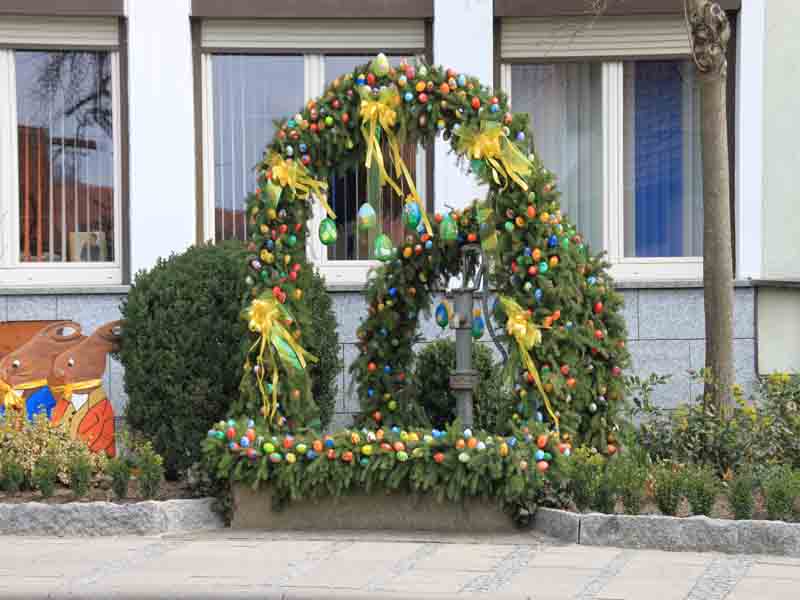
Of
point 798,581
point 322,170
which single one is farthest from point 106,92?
point 798,581

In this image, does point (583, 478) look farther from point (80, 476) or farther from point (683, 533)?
point (80, 476)

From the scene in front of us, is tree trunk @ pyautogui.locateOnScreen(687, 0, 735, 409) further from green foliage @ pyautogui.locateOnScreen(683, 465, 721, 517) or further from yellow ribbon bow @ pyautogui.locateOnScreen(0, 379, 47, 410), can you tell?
yellow ribbon bow @ pyautogui.locateOnScreen(0, 379, 47, 410)

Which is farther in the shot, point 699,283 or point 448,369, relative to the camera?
point 699,283

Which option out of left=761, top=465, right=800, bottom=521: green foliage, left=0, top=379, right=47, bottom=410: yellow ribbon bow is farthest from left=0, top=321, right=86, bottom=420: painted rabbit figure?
left=761, top=465, right=800, bottom=521: green foliage

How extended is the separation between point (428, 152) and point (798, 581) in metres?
6.30

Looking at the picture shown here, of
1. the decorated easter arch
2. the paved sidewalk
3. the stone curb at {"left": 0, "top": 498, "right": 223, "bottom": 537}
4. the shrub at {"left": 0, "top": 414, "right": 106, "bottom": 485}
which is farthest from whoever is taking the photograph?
the shrub at {"left": 0, "top": 414, "right": 106, "bottom": 485}

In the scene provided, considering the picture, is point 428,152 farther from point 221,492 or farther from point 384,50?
point 221,492

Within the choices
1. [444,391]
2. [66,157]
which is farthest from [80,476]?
[66,157]

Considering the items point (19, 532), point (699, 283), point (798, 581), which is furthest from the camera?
point (699, 283)

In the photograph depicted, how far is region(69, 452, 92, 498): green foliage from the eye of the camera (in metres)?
7.86

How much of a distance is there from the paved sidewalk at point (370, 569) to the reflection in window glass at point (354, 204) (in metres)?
4.47

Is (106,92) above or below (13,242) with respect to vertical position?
above

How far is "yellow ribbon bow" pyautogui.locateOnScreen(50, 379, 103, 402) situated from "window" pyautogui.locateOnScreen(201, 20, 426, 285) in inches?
104

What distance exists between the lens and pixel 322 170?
26.2 feet
